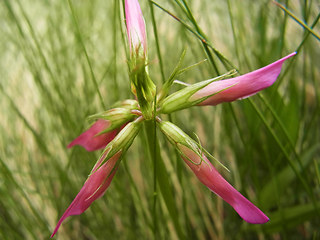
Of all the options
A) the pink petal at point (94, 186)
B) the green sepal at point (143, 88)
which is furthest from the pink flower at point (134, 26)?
the pink petal at point (94, 186)

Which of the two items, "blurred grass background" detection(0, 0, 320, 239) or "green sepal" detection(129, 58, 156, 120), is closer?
"green sepal" detection(129, 58, 156, 120)

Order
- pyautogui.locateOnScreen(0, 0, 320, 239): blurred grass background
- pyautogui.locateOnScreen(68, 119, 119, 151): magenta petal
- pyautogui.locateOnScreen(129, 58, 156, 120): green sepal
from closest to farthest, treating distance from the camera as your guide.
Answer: pyautogui.locateOnScreen(129, 58, 156, 120): green sepal, pyautogui.locateOnScreen(68, 119, 119, 151): magenta petal, pyautogui.locateOnScreen(0, 0, 320, 239): blurred grass background

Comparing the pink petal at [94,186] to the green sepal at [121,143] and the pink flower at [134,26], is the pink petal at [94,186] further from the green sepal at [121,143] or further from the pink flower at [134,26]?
the pink flower at [134,26]

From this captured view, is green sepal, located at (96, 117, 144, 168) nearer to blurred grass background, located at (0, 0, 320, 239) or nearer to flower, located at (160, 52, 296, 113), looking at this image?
flower, located at (160, 52, 296, 113)

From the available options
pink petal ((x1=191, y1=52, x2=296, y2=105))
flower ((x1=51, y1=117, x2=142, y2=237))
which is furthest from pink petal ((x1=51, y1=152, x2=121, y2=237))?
pink petal ((x1=191, y1=52, x2=296, y2=105))

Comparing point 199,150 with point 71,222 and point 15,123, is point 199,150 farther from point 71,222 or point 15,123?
point 15,123

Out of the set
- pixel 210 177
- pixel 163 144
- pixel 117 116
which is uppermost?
pixel 117 116

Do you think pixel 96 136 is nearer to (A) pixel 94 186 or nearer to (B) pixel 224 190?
(A) pixel 94 186

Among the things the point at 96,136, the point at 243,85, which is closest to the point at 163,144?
the point at 96,136
